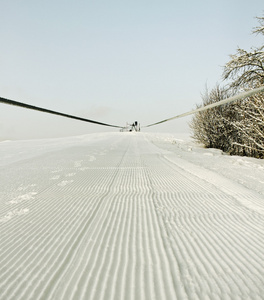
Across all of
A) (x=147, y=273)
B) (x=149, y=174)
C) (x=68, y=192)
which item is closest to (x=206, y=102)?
(x=149, y=174)

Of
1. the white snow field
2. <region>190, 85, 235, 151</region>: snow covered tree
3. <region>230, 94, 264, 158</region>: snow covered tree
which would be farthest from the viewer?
<region>190, 85, 235, 151</region>: snow covered tree

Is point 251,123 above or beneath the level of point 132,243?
above

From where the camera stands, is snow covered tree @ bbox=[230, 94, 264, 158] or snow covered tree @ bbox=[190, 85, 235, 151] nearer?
snow covered tree @ bbox=[230, 94, 264, 158]

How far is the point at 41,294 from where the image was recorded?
27.3 inches

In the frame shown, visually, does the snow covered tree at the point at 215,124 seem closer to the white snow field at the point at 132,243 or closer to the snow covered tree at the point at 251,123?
the snow covered tree at the point at 251,123

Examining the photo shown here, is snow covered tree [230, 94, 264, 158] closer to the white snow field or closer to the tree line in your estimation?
the tree line

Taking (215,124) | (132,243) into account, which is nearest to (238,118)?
(215,124)

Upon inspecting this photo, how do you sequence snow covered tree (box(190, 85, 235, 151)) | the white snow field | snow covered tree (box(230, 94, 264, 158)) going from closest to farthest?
the white snow field, snow covered tree (box(230, 94, 264, 158)), snow covered tree (box(190, 85, 235, 151))

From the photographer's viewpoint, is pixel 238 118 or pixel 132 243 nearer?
pixel 132 243

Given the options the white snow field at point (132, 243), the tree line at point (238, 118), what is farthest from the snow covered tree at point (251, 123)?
the white snow field at point (132, 243)

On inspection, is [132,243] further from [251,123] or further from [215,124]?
[215,124]

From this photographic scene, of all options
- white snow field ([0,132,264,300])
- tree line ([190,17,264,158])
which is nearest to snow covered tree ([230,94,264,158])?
tree line ([190,17,264,158])

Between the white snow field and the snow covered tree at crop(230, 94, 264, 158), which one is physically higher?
the snow covered tree at crop(230, 94, 264, 158)

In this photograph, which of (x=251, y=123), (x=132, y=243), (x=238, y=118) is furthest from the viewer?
(x=238, y=118)
